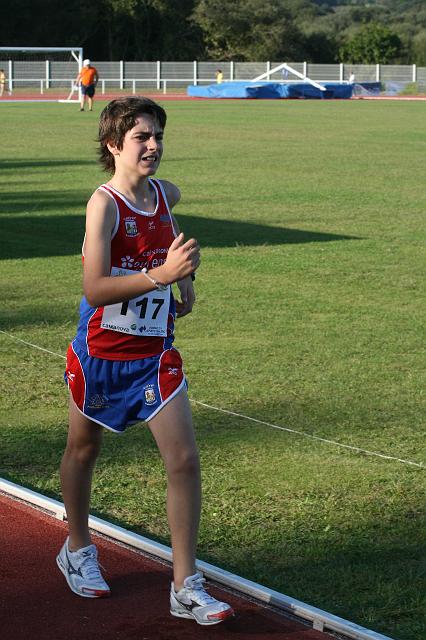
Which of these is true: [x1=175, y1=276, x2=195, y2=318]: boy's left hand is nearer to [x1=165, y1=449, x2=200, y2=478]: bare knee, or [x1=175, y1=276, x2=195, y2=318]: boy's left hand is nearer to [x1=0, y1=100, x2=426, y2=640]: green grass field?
[x1=165, y1=449, x2=200, y2=478]: bare knee

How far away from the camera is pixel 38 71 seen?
6619 centimetres

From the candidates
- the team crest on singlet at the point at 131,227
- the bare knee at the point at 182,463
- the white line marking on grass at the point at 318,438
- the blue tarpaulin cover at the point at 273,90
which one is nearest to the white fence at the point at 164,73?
the blue tarpaulin cover at the point at 273,90

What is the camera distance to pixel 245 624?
431 cm

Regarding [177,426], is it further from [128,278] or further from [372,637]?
[372,637]

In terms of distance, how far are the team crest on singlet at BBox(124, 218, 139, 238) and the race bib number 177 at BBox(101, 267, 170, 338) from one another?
13 centimetres

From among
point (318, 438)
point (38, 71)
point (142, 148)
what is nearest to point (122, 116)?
point (142, 148)

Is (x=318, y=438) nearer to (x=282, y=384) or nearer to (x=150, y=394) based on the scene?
(x=282, y=384)

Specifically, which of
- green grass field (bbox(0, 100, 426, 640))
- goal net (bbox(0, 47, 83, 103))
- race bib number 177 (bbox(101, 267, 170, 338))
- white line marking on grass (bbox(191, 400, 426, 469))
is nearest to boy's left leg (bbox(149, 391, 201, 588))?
race bib number 177 (bbox(101, 267, 170, 338))

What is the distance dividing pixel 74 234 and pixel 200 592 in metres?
10.5

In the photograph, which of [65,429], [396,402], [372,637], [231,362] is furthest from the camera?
[231,362]

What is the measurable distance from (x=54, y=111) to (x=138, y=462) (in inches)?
1614

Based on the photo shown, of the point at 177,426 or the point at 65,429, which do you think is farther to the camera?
the point at 65,429

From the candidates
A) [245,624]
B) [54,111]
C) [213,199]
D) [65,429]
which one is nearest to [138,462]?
[65,429]

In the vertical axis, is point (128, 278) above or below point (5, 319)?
above
